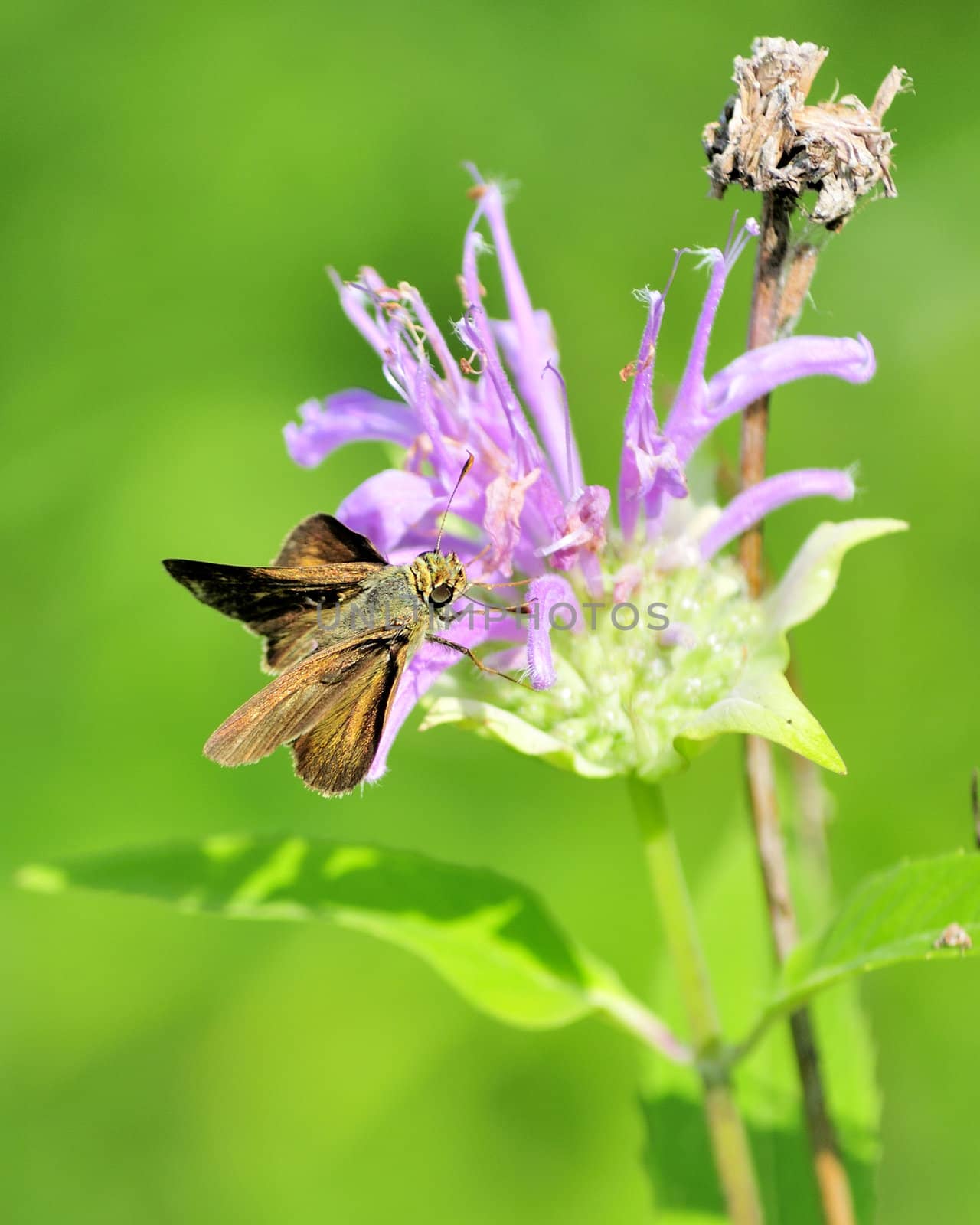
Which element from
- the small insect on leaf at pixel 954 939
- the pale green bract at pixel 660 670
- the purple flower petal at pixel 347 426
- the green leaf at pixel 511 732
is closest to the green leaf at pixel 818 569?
the pale green bract at pixel 660 670

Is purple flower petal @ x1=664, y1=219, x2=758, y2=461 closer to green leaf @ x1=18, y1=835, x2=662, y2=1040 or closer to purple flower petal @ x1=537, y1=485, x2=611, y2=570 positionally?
purple flower petal @ x1=537, y1=485, x2=611, y2=570

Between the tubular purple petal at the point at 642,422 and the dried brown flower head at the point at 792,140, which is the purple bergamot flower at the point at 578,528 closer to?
the tubular purple petal at the point at 642,422

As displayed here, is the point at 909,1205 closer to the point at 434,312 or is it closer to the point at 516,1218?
the point at 516,1218

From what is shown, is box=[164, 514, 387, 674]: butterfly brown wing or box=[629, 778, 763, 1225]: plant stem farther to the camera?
box=[164, 514, 387, 674]: butterfly brown wing

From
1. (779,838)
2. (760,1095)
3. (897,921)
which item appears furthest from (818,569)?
(760,1095)

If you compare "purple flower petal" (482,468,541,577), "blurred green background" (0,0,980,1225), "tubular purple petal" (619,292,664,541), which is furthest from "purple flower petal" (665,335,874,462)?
"blurred green background" (0,0,980,1225)

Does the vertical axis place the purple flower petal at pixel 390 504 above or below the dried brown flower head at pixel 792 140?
below
